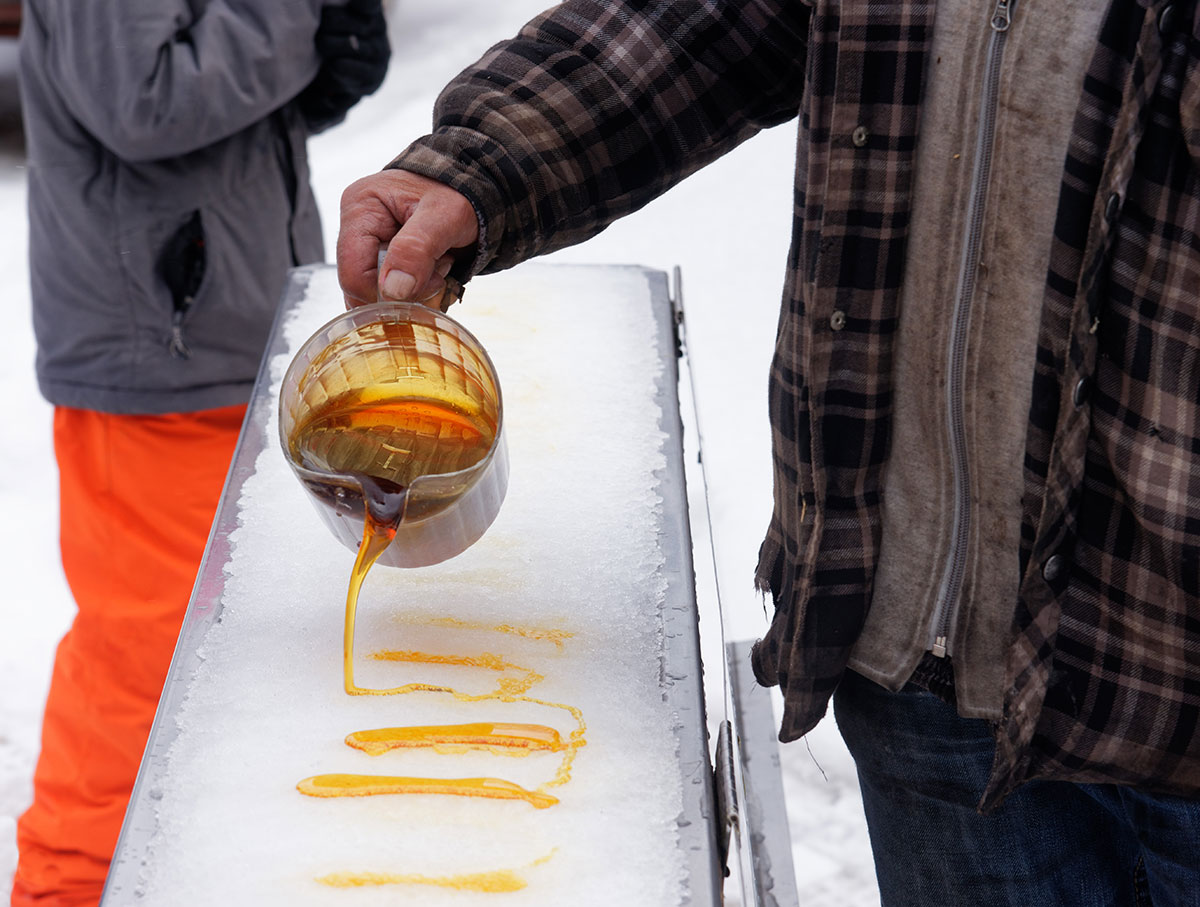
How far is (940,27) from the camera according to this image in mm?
905

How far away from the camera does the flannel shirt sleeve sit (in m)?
1.08

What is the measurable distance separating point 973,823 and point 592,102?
29.6 inches

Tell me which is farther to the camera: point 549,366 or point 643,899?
point 549,366

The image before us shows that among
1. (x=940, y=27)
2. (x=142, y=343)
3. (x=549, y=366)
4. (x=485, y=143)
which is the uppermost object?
(x=940, y=27)

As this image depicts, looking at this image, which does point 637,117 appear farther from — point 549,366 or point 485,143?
point 549,366

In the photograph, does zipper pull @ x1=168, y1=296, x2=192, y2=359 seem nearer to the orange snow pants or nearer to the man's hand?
the orange snow pants

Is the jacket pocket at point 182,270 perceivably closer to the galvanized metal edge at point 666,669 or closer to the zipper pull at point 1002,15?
the galvanized metal edge at point 666,669

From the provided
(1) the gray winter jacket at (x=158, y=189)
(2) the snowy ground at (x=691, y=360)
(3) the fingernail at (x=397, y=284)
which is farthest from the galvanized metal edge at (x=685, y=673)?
(1) the gray winter jacket at (x=158, y=189)

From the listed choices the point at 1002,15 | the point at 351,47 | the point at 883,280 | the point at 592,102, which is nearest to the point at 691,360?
the point at 351,47

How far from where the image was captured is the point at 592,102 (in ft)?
3.61

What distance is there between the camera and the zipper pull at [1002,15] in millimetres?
863

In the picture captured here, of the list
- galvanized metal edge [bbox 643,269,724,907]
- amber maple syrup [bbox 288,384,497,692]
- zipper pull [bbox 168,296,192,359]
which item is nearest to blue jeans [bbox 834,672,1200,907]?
galvanized metal edge [bbox 643,269,724,907]

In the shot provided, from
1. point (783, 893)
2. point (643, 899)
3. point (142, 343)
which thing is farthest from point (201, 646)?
point (142, 343)

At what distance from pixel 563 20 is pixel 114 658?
1244mm
